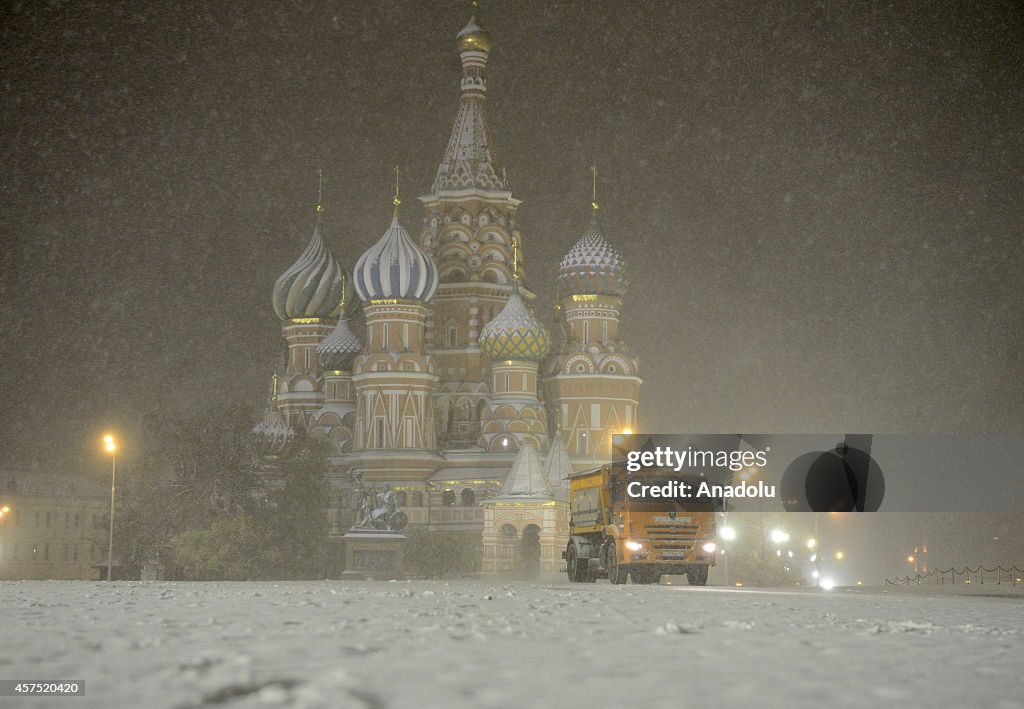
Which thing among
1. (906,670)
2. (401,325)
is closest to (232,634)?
(906,670)

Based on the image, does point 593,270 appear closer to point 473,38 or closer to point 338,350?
point 338,350

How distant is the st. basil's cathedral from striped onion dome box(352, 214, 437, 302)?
64mm

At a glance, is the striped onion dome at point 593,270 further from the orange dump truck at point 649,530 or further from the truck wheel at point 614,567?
the truck wheel at point 614,567

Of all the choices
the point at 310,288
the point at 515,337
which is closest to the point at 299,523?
the point at 515,337

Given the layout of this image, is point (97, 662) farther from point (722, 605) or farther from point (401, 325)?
point (401, 325)

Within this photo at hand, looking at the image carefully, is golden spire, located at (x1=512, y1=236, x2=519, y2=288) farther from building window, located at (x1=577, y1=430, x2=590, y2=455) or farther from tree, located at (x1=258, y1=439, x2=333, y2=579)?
tree, located at (x1=258, y1=439, x2=333, y2=579)

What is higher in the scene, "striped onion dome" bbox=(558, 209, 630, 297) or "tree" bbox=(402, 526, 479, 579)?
"striped onion dome" bbox=(558, 209, 630, 297)

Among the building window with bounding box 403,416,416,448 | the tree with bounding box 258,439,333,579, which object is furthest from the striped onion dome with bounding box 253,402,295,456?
the tree with bounding box 258,439,333,579

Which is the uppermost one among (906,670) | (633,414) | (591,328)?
(591,328)

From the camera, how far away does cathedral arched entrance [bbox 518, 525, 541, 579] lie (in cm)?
5038

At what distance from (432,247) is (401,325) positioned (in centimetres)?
725

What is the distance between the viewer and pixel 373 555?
44312 mm

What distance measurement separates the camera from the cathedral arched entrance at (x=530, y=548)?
50.4m

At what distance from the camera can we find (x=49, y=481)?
8150 cm
